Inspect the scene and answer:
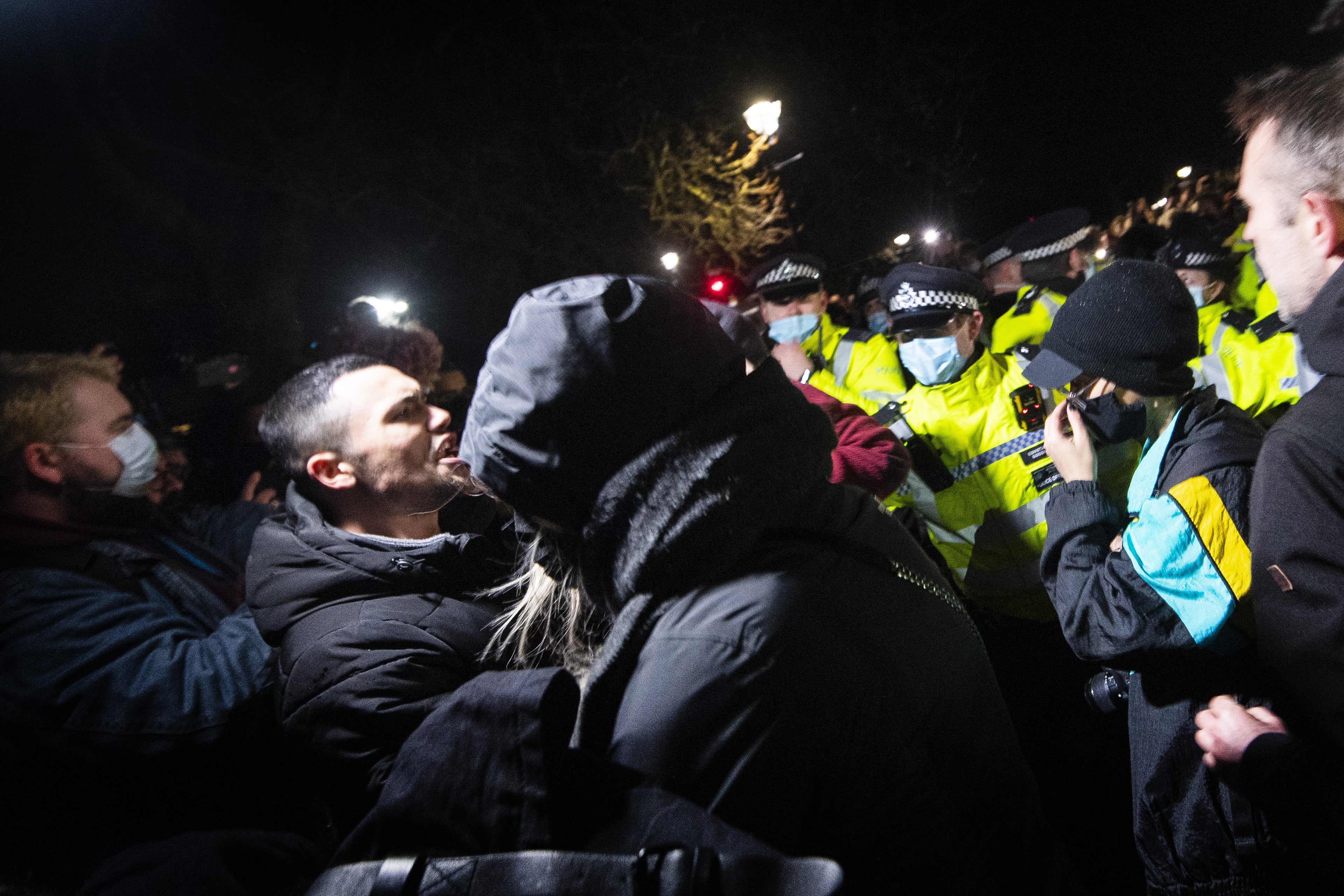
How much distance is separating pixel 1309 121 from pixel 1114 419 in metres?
1.04

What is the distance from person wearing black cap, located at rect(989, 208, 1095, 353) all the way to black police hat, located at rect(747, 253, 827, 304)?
1437 mm

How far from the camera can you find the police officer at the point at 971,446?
3.05m

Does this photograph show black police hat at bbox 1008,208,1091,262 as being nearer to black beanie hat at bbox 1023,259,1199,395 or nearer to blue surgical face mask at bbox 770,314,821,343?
blue surgical face mask at bbox 770,314,821,343

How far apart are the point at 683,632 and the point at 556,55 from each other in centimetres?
1151

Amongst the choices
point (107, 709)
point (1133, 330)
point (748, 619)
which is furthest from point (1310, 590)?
point (107, 709)

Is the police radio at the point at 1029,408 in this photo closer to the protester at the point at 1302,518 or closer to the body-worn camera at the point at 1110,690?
the body-worn camera at the point at 1110,690

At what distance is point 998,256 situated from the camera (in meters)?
6.13

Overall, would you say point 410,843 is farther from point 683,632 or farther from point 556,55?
point 556,55

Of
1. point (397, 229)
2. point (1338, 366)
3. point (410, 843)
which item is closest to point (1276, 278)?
point (1338, 366)

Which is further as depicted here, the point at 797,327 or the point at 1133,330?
the point at 797,327

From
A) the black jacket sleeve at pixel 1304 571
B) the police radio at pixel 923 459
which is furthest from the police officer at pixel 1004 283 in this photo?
the black jacket sleeve at pixel 1304 571

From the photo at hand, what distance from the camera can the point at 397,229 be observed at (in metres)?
11.2

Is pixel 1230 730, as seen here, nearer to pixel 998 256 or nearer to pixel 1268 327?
pixel 1268 327

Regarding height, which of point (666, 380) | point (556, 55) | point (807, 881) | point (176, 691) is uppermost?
point (556, 55)
